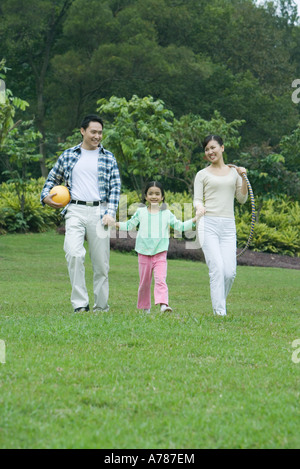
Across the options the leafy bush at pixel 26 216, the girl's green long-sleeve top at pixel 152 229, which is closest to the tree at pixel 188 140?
the leafy bush at pixel 26 216

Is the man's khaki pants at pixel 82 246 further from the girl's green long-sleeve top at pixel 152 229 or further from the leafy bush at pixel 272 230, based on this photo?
the leafy bush at pixel 272 230

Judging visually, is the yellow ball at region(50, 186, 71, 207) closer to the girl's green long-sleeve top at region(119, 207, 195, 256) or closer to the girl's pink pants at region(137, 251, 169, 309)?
the girl's green long-sleeve top at region(119, 207, 195, 256)

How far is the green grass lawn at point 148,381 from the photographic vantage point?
374 cm

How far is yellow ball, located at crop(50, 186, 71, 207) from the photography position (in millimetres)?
7727

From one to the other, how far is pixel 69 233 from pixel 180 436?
175 inches

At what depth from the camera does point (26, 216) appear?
24.0m

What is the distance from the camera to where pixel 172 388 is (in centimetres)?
459

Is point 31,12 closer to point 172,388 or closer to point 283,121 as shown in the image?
point 283,121

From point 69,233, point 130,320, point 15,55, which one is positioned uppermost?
point 15,55

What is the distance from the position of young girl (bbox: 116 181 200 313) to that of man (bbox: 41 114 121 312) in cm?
37

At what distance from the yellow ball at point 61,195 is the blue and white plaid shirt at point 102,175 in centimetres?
16

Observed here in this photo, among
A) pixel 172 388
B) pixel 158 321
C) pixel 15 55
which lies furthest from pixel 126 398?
pixel 15 55

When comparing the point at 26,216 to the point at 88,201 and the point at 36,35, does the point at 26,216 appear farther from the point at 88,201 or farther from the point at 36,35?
the point at 36,35
